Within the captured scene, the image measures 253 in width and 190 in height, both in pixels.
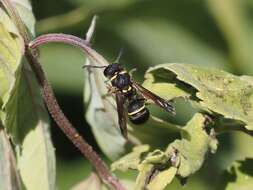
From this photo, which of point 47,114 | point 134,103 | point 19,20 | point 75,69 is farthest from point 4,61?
point 75,69

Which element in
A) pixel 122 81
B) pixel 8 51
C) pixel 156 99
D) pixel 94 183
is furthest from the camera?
pixel 122 81

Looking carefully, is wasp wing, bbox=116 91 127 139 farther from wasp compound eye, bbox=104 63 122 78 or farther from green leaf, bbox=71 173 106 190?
green leaf, bbox=71 173 106 190

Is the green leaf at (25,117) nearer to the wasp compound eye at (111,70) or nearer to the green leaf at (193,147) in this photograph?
the wasp compound eye at (111,70)

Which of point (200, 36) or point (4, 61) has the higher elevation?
point (4, 61)

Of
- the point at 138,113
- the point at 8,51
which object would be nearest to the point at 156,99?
the point at 138,113

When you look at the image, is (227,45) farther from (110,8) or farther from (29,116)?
(29,116)

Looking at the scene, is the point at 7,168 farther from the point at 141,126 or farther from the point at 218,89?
the point at 218,89

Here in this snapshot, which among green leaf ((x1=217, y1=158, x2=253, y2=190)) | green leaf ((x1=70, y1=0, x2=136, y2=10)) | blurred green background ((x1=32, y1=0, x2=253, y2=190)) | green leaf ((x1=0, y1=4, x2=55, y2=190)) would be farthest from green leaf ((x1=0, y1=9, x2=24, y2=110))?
blurred green background ((x1=32, y1=0, x2=253, y2=190))
